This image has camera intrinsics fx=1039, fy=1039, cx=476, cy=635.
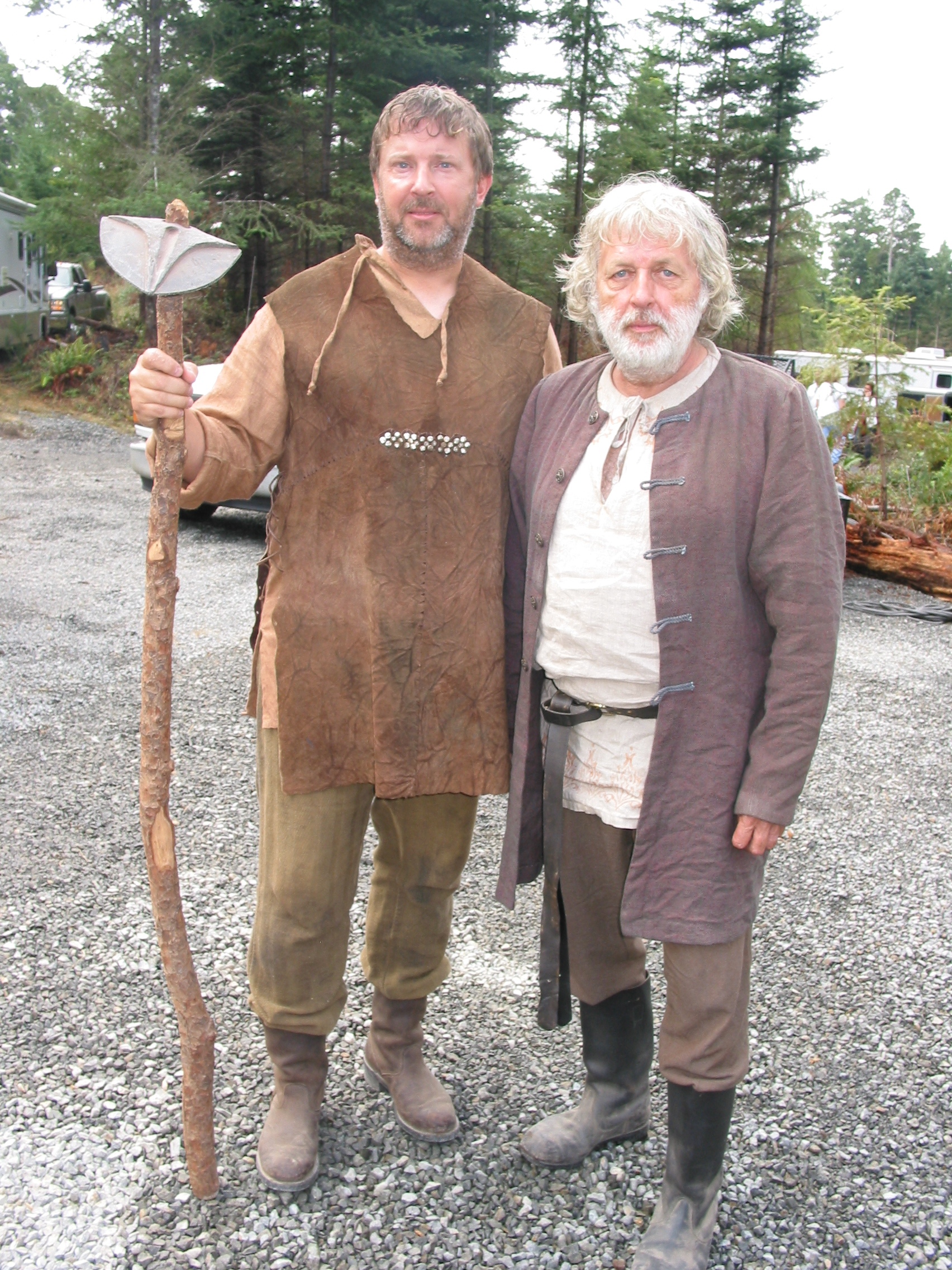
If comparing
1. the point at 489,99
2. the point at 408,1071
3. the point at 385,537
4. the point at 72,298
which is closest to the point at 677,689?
the point at 385,537

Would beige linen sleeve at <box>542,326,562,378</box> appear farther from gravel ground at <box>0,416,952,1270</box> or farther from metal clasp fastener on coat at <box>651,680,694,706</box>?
gravel ground at <box>0,416,952,1270</box>

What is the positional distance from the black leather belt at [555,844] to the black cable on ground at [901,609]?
22.4 feet

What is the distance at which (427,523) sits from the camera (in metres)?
2.29

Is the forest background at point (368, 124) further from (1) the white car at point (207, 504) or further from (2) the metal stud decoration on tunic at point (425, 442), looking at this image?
(2) the metal stud decoration on tunic at point (425, 442)

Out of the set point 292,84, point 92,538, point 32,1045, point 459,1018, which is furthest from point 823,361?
point 292,84

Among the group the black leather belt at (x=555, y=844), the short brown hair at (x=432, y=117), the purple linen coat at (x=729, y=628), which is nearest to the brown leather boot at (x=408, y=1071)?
the black leather belt at (x=555, y=844)

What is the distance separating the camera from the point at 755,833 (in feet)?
6.60

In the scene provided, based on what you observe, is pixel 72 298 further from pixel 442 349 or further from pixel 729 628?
pixel 729 628

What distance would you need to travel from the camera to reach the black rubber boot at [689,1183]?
6.96 ft

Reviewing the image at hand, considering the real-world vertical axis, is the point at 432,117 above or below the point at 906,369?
below

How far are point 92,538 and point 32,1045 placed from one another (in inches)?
284

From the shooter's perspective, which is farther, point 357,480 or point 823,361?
point 823,361

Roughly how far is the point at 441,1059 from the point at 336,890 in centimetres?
80

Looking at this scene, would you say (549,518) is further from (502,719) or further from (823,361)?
(823,361)
